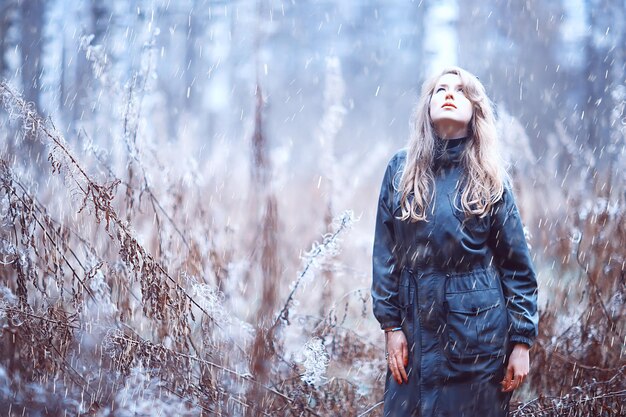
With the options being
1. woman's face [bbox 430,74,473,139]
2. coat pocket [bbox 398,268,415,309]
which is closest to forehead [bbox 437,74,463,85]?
woman's face [bbox 430,74,473,139]

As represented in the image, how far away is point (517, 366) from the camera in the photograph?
80.3 inches

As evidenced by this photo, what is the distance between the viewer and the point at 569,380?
3098 mm

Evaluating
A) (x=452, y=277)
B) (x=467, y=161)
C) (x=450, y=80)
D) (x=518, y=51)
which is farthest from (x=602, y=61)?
(x=518, y=51)

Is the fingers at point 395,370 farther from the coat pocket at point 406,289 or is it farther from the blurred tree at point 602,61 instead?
the blurred tree at point 602,61

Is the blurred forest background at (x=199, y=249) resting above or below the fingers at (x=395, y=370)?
above

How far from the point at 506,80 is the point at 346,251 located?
4.94 meters

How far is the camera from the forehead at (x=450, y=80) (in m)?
2.20

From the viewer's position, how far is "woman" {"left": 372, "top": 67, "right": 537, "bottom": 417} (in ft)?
6.57

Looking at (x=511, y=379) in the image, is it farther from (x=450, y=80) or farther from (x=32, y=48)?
(x=32, y=48)

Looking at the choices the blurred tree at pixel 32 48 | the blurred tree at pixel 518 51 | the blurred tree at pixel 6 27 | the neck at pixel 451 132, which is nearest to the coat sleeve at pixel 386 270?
the neck at pixel 451 132

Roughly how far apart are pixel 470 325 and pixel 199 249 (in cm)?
176

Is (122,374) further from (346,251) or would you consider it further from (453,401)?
(346,251)

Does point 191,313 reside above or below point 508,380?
above

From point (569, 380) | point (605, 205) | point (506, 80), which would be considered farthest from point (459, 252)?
point (506, 80)
